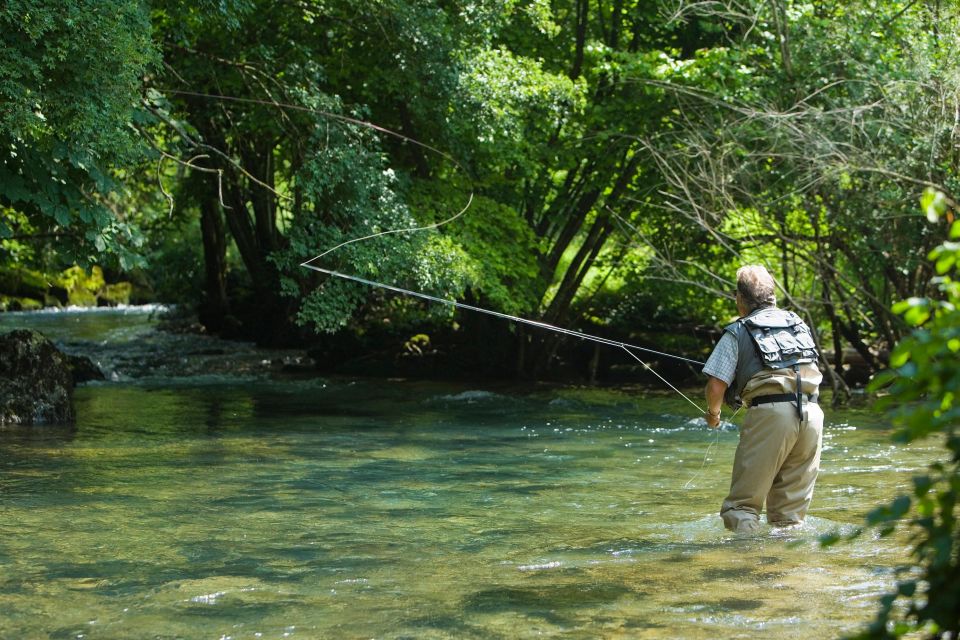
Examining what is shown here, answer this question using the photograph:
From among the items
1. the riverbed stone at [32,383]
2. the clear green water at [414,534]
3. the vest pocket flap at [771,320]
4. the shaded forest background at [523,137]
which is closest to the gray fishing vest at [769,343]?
the vest pocket flap at [771,320]

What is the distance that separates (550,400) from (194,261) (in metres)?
14.0

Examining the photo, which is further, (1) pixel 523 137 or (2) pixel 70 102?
(1) pixel 523 137

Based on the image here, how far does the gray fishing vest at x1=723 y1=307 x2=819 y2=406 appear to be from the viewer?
6.36 meters

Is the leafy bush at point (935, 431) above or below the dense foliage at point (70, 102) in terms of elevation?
below

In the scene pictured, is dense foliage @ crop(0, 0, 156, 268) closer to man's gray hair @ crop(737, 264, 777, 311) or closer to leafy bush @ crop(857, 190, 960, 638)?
man's gray hair @ crop(737, 264, 777, 311)

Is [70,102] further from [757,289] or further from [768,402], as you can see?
[768,402]

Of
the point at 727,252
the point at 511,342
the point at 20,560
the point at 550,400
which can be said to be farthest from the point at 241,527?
the point at 511,342

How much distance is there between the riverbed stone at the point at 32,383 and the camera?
1264 cm

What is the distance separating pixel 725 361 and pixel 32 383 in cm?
930

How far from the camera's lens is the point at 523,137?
48.8 ft

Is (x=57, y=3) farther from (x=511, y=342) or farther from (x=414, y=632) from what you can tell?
(x=511, y=342)

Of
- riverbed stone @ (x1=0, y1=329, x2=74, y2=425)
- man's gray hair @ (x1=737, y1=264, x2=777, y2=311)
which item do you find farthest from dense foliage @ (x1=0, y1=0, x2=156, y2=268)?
man's gray hair @ (x1=737, y1=264, x2=777, y2=311)

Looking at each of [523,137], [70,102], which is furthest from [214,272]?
[70,102]

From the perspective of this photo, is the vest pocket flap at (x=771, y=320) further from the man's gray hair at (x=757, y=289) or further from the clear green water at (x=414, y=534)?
the clear green water at (x=414, y=534)
